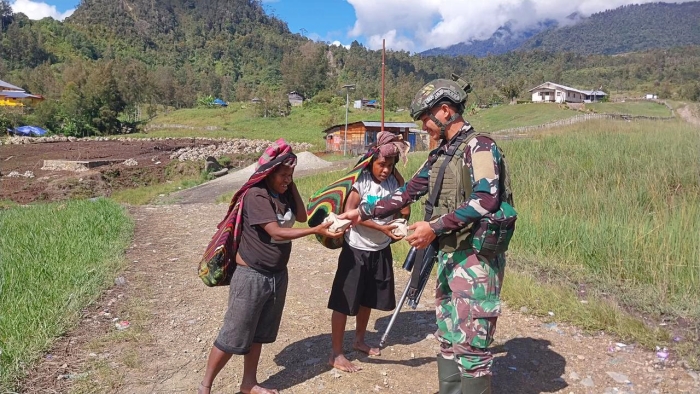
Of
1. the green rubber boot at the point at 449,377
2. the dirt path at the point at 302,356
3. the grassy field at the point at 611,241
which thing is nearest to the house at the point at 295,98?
the grassy field at the point at 611,241

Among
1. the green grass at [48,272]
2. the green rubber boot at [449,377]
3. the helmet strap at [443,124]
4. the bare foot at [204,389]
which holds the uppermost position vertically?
the helmet strap at [443,124]

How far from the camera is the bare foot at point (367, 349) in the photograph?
161 inches

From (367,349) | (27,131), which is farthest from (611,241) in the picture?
(27,131)

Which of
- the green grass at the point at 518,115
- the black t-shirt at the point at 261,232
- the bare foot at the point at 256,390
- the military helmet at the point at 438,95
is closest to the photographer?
the military helmet at the point at 438,95

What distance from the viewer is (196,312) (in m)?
5.09

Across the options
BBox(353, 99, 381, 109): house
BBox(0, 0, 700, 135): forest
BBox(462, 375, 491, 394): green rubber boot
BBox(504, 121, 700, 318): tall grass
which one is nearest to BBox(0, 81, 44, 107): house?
BBox(0, 0, 700, 135): forest

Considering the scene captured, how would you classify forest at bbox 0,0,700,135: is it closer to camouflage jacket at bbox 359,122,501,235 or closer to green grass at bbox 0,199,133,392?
green grass at bbox 0,199,133,392

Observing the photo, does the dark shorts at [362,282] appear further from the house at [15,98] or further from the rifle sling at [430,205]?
the house at [15,98]

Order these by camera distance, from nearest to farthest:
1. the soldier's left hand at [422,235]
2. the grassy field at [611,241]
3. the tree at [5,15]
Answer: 1. the soldier's left hand at [422,235]
2. the grassy field at [611,241]
3. the tree at [5,15]

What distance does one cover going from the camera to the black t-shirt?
313 cm

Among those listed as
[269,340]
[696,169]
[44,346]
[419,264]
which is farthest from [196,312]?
[696,169]

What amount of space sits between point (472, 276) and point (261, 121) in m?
60.7

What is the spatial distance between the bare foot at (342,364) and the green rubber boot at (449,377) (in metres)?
0.95

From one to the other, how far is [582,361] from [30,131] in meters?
57.2
